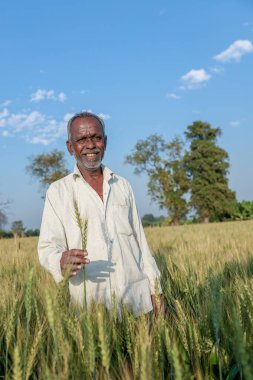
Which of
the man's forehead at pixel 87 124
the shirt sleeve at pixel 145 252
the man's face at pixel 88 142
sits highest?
the man's forehead at pixel 87 124

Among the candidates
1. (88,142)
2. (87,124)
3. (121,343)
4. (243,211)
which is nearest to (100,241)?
(88,142)

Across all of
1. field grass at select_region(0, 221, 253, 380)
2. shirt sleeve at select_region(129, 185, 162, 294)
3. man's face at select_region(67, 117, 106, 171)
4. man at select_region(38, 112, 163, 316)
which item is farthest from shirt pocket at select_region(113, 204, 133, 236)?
field grass at select_region(0, 221, 253, 380)

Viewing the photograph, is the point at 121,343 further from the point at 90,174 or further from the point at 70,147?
the point at 70,147

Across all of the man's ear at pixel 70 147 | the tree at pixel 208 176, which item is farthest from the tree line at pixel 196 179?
the man's ear at pixel 70 147

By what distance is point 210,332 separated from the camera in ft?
4.79

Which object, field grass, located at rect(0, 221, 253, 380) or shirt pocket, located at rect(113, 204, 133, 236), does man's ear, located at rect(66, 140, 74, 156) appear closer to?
shirt pocket, located at rect(113, 204, 133, 236)

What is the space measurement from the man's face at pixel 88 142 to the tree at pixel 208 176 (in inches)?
1510

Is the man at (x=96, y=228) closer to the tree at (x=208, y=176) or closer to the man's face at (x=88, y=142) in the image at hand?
the man's face at (x=88, y=142)

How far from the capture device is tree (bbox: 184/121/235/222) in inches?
1601

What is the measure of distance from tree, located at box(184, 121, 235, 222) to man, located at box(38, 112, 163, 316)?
38272 mm

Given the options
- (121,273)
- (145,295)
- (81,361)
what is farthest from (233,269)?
(81,361)

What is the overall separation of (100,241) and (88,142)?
55cm

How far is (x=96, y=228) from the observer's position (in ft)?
7.40

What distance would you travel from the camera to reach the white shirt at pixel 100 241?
2.15 meters
